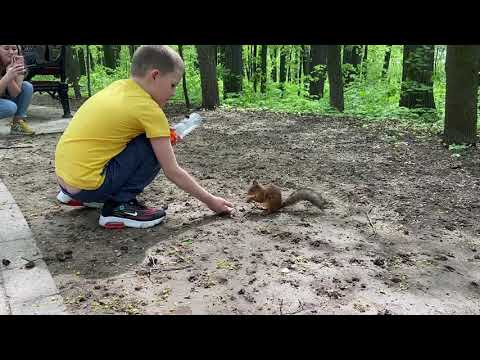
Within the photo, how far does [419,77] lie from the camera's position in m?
8.88

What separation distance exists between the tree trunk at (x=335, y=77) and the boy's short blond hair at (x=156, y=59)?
26.0 feet

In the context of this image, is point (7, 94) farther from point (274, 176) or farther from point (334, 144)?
point (334, 144)

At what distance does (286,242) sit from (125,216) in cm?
117

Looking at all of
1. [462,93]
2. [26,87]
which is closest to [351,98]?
[462,93]

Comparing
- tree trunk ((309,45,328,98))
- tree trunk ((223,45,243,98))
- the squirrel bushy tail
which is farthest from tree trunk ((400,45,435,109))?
the squirrel bushy tail

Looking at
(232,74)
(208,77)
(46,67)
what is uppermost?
(46,67)

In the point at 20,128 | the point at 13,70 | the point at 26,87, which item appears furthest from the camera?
the point at 20,128

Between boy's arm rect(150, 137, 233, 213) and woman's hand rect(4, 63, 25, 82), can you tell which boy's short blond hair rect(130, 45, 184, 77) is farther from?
woman's hand rect(4, 63, 25, 82)

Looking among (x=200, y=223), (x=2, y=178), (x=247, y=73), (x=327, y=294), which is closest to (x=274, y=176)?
(x=200, y=223)

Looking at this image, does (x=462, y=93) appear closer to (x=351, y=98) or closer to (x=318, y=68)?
(x=318, y=68)

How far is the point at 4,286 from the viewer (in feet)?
7.73

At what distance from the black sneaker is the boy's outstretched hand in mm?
402

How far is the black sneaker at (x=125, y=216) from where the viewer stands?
10.5ft

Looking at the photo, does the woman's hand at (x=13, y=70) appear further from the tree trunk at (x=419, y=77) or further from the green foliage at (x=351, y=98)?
the tree trunk at (x=419, y=77)
